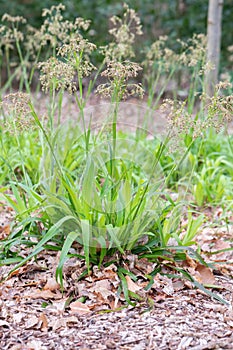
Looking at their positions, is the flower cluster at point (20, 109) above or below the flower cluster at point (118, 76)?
below

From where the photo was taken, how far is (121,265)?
2.65 meters

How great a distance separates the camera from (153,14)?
28.7 ft

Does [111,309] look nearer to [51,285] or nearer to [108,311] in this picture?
[108,311]

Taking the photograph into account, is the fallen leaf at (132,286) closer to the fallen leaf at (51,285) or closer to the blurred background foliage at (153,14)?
the fallen leaf at (51,285)

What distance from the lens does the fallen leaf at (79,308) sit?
7.84ft

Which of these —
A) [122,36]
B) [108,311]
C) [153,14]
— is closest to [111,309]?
[108,311]

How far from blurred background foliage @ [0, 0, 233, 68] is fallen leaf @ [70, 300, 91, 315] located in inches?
269

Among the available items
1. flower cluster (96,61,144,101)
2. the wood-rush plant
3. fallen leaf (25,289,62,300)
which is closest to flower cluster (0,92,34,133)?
the wood-rush plant

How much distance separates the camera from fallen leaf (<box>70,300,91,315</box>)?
2389 mm

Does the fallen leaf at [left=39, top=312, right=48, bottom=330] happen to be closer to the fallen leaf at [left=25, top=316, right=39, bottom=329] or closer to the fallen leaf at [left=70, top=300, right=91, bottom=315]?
the fallen leaf at [left=25, top=316, right=39, bottom=329]

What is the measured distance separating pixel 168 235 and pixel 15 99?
1.06m

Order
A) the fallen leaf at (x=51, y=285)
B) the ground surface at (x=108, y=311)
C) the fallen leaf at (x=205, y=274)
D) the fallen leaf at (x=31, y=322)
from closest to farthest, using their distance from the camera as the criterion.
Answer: the ground surface at (x=108, y=311) → the fallen leaf at (x=31, y=322) → the fallen leaf at (x=51, y=285) → the fallen leaf at (x=205, y=274)

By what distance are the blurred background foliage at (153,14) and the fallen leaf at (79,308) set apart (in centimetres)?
683

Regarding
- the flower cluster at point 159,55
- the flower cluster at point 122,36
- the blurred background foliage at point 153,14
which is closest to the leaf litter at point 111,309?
the flower cluster at point 122,36
